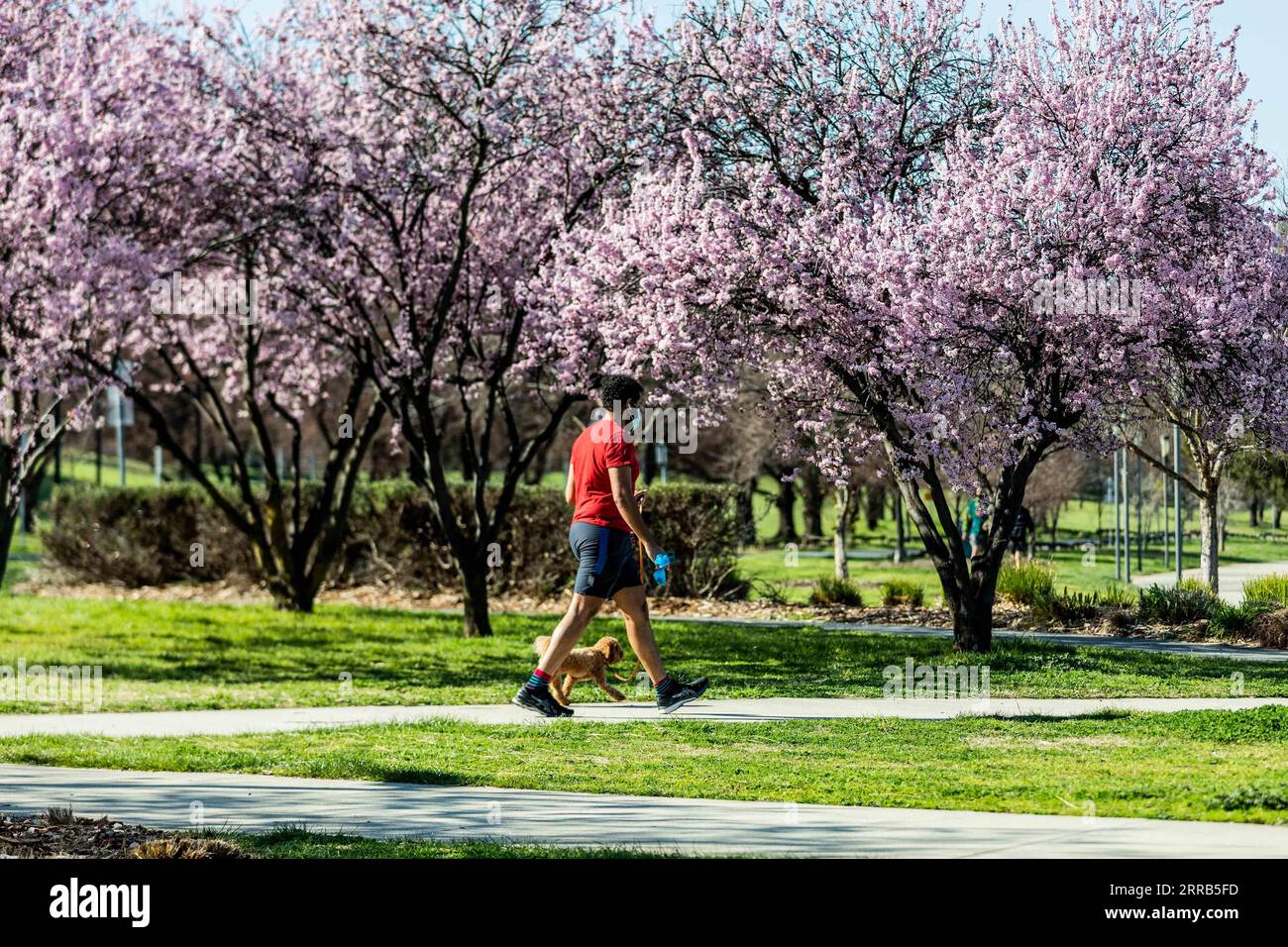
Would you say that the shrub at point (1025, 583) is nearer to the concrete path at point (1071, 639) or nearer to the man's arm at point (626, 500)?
the concrete path at point (1071, 639)

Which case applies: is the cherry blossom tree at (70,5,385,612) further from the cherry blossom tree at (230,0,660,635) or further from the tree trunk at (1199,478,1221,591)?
the tree trunk at (1199,478,1221,591)

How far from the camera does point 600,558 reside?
10375mm

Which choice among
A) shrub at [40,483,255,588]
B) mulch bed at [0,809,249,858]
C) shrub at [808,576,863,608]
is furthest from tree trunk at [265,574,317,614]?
mulch bed at [0,809,249,858]

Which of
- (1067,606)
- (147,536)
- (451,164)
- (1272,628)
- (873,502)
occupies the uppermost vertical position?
(451,164)

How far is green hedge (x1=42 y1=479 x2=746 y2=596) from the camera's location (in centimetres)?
2298

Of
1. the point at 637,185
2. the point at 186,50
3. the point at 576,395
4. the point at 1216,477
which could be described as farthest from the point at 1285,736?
the point at 186,50

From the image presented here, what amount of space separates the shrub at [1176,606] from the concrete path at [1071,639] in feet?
2.85

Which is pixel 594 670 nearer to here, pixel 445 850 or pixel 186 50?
pixel 445 850

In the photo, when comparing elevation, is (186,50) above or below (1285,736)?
above

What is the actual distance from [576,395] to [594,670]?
22.6ft

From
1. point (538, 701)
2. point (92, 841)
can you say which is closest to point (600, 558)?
point (538, 701)

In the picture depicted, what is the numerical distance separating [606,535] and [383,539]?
15228mm

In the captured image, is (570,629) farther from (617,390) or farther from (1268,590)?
(1268,590)
